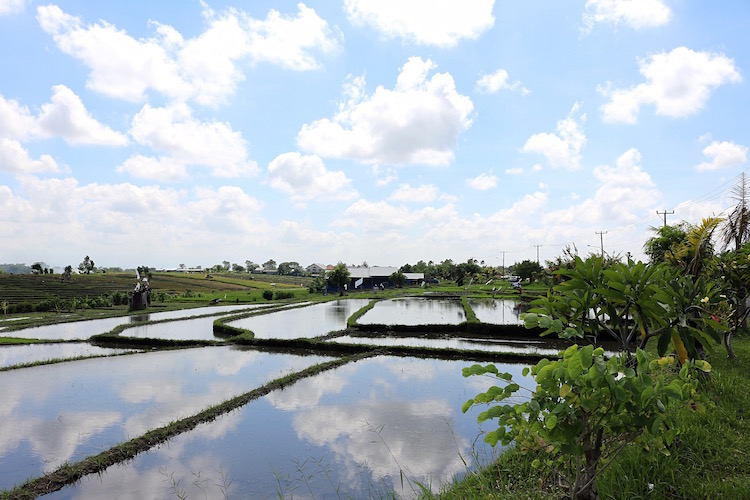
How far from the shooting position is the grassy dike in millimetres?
3932

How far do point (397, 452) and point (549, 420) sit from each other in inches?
211

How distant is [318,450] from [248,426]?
1.98 m

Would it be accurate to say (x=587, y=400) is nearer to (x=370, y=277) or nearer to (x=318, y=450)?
(x=318, y=450)

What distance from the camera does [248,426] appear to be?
834 cm

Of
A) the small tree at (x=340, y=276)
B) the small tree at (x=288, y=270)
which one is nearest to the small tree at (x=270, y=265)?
the small tree at (x=288, y=270)

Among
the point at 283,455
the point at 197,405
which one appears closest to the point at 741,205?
the point at 283,455

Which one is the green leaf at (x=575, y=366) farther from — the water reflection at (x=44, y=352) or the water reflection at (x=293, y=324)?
the water reflection at (x=293, y=324)

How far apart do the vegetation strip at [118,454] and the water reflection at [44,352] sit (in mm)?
9289

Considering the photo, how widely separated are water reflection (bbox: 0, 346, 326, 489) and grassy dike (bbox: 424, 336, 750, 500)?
21.5 feet

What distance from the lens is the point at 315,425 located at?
8.31 m

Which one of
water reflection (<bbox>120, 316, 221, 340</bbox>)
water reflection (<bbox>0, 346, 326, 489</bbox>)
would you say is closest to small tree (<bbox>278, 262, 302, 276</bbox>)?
water reflection (<bbox>120, 316, 221, 340</bbox>)

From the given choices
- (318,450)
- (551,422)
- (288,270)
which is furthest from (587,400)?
(288,270)

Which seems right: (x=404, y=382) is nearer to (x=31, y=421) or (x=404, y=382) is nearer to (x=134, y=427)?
(x=134, y=427)

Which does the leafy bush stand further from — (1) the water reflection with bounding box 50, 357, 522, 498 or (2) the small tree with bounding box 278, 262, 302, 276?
(2) the small tree with bounding box 278, 262, 302, 276
